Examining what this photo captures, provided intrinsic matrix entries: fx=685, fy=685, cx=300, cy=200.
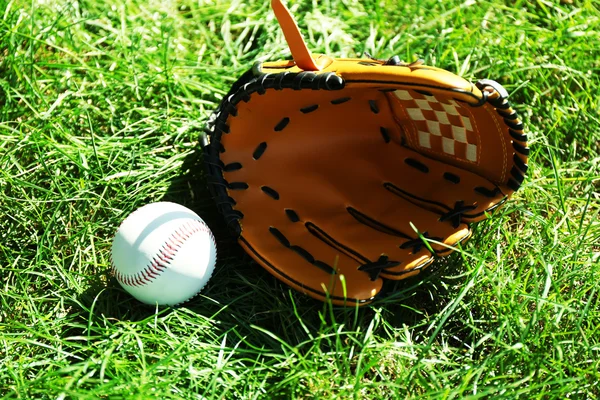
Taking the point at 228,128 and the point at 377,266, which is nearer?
the point at 377,266

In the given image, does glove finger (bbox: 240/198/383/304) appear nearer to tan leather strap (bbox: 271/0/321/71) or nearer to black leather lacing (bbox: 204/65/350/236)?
black leather lacing (bbox: 204/65/350/236)

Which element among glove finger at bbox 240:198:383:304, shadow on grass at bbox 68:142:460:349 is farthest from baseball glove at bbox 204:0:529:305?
shadow on grass at bbox 68:142:460:349

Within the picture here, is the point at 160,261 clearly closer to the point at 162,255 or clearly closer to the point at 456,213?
the point at 162,255

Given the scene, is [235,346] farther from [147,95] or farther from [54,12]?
[54,12]

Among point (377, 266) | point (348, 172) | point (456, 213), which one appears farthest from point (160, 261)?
point (456, 213)

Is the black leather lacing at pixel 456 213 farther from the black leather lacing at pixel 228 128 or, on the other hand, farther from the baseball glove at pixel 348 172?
the black leather lacing at pixel 228 128

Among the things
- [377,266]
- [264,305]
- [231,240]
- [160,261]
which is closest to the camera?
[160,261]

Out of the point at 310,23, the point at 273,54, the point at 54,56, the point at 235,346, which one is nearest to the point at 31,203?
the point at 54,56
